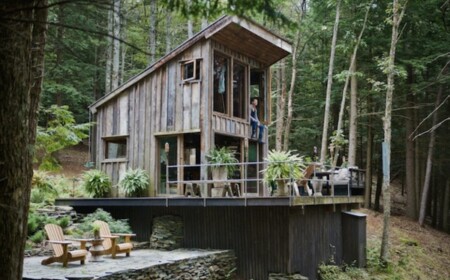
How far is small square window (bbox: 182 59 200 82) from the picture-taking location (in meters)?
13.9

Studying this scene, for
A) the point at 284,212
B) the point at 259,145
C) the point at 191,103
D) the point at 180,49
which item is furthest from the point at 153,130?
the point at 284,212

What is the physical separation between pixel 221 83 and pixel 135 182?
12.8 ft

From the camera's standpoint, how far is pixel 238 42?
1463 centimetres

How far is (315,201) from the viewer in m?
12.2

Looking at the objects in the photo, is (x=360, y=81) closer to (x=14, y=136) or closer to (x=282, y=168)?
(x=282, y=168)

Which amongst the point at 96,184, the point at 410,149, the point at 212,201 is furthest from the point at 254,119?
the point at 410,149

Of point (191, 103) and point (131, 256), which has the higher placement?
point (191, 103)

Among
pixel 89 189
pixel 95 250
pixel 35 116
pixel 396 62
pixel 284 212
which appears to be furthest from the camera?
pixel 396 62

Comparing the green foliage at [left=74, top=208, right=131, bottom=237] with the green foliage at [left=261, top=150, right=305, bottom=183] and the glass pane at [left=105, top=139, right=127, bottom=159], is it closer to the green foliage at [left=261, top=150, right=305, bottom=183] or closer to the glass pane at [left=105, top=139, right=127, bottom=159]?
the glass pane at [left=105, top=139, right=127, bottom=159]

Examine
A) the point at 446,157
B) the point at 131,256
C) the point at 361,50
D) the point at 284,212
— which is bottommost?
the point at 131,256

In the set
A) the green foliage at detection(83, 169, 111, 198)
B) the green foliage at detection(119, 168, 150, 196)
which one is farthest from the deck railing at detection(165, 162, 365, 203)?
the green foliage at detection(83, 169, 111, 198)

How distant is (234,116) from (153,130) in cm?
258

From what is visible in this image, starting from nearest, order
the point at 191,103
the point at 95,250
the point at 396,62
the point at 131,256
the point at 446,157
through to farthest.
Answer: the point at 95,250
the point at 131,256
the point at 191,103
the point at 396,62
the point at 446,157

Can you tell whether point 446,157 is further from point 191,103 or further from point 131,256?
point 131,256
